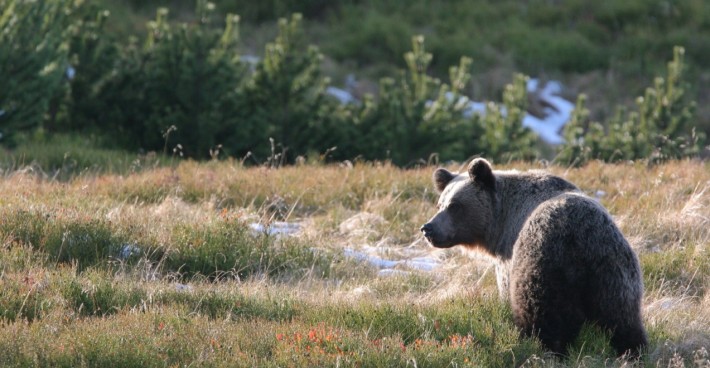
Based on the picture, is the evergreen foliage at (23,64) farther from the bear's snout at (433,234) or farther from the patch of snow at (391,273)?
the bear's snout at (433,234)

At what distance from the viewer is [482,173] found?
311 inches

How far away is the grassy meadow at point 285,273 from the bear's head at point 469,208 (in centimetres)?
52

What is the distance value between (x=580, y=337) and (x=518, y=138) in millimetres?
13389

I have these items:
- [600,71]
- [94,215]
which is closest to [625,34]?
[600,71]

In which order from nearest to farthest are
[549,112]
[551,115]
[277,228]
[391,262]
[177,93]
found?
[391,262] → [277,228] → [177,93] → [551,115] → [549,112]

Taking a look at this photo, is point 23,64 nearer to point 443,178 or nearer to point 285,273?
point 285,273

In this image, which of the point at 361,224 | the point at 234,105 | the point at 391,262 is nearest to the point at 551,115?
the point at 234,105

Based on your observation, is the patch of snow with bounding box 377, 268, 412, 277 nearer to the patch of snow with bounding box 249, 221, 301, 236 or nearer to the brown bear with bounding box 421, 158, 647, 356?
the patch of snow with bounding box 249, 221, 301, 236

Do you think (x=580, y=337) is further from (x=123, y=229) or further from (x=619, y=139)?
(x=619, y=139)

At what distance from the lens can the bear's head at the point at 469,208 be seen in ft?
25.8

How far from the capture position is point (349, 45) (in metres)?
35.1

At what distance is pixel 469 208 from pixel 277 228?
132 inches

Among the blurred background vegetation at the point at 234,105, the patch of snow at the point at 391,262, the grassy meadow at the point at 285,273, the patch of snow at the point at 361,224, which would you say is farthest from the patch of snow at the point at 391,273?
the blurred background vegetation at the point at 234,105

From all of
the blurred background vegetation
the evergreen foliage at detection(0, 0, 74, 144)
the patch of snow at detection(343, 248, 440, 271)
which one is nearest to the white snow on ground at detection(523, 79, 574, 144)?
the blurred background vegetation
